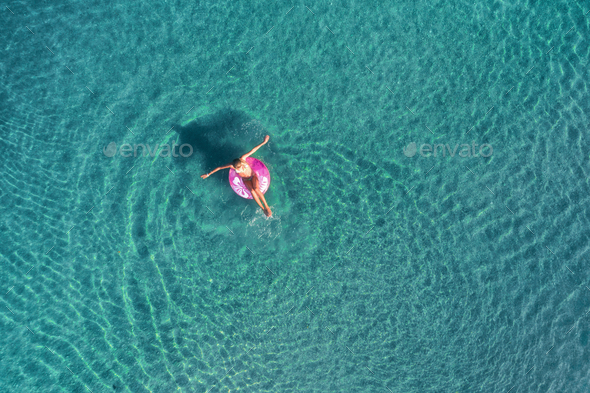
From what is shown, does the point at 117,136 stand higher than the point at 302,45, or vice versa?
the point at 117,136

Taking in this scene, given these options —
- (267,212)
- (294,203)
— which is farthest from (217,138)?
(294,203)

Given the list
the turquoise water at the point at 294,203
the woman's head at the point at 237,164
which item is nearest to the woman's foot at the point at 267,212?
the turquoise water at the point at 294,203

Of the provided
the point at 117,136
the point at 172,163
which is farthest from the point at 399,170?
the point at 117,136

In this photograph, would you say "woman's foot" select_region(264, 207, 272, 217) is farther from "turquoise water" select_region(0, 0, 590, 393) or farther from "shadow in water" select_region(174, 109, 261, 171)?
"shadow in water" select_region(174, 109, 261, 171)

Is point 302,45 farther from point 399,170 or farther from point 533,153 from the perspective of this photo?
point 533,153

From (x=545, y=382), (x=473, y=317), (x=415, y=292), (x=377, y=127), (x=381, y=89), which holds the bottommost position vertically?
(x=545, y=382)

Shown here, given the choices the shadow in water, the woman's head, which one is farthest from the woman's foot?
the shadow in water

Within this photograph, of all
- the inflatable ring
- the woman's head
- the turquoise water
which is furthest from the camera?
the turquoise water
